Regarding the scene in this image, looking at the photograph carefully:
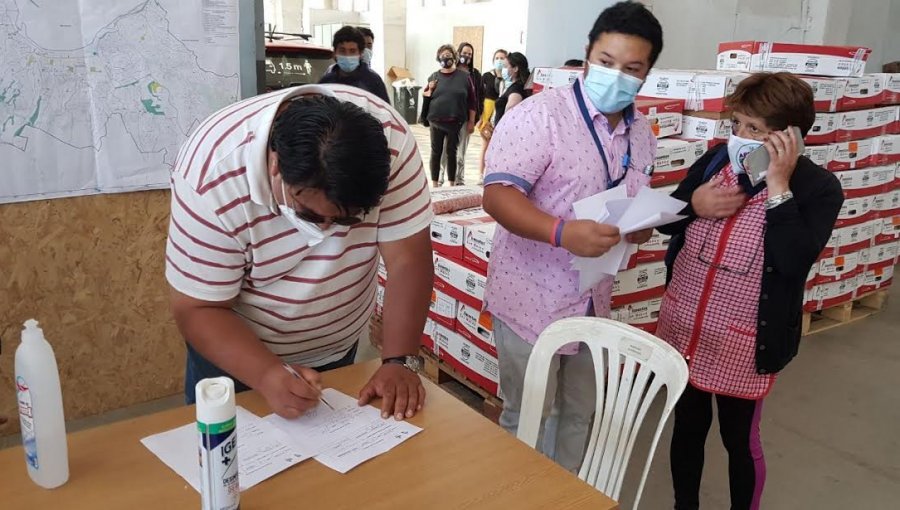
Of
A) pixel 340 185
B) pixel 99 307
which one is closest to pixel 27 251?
pixel 99 307

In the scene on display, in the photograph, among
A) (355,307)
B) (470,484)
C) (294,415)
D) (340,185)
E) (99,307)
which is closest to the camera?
(340,185)

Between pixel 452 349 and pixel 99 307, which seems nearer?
pixel 99 307

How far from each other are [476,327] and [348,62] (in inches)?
104

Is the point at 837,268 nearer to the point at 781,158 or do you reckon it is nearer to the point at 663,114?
the point at 663,114

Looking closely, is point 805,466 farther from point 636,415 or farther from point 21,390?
point 21,390

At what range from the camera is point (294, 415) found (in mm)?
1322

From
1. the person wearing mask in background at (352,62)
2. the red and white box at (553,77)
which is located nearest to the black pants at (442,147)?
the person wearing mask in background at (352,62)

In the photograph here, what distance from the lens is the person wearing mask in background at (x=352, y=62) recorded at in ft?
15.7

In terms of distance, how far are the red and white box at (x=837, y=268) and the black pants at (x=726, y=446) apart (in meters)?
2.25

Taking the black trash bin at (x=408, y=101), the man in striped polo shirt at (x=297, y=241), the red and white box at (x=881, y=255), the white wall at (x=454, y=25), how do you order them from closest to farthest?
1. the man in striped polo shirt at (x=297, y=241)
2. the red and white box at (x=881, y=255)
3. the white wall at (x=454, y=25)
4. the black trash bin at (x=408, y=101)

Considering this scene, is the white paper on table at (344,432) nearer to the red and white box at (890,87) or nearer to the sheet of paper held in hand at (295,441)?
the sheet of paper held in hand at (295,441)

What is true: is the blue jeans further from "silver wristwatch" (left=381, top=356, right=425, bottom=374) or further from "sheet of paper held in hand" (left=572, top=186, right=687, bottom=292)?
"sheet of paper held in hand" (left=572, top=186, right=687, bottom=292)

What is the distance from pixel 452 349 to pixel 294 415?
1814 millimetres

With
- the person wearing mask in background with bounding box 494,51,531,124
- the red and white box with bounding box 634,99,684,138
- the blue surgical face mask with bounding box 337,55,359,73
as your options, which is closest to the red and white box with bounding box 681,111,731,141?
the red and white box with bounding box 634,99,684,138
